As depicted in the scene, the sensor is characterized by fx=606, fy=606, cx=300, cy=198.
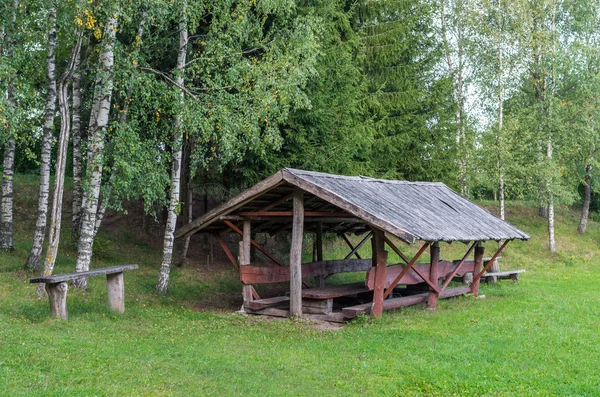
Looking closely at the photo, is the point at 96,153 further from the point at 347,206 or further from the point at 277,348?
the point at 277,348

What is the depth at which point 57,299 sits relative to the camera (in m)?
10.0

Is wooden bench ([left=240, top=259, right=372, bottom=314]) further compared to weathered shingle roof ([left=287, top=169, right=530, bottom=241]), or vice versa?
wooden bench ([left=240, top=259, right=372, bottom=314])

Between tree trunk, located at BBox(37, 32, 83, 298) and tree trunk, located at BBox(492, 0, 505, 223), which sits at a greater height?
tree trunk, located at BBox(492, 0, 505, 223)

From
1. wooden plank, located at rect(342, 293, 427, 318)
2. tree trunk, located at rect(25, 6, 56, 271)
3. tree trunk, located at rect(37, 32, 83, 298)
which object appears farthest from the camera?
tree trunk, located at rect(25, 6, 56, 271)

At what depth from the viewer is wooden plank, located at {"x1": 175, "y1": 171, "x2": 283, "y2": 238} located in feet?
39.0

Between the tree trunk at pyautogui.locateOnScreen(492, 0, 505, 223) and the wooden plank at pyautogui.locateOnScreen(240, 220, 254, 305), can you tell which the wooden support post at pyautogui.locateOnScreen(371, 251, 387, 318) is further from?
the tree trunk at pyautogui.locateOnScreen(492, 0, 505, 223)

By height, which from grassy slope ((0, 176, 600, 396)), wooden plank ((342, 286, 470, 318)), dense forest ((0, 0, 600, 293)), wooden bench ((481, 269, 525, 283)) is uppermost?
dense forest ((0, 0, 600, 293))

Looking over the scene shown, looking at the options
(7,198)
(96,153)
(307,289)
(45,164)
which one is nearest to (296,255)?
(307,289)

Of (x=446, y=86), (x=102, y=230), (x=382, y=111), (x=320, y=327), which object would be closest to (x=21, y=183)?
(x=102, y=230)

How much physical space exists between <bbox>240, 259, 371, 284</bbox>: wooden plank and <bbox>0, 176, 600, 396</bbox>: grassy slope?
0.99m

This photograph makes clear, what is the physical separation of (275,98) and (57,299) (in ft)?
22.5

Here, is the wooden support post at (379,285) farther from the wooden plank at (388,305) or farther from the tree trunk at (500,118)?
the tree trunk at (500,118)

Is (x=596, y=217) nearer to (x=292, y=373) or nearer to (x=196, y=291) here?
(x=196, y=291)

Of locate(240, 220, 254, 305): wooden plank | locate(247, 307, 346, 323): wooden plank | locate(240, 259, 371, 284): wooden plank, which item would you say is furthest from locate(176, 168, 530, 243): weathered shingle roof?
locate(247, 307, 346, 323): wooden plank
